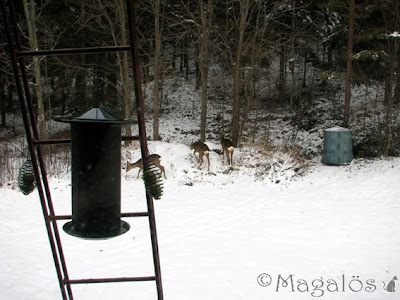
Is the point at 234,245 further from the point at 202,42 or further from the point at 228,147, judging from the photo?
the point at 202,42

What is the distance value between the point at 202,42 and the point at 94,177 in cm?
1127

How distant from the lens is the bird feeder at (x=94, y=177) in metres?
2.08

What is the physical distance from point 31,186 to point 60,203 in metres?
4.83

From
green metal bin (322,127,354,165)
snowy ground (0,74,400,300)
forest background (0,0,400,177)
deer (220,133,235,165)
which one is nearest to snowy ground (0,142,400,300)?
snowy ground (0,74,400,300)

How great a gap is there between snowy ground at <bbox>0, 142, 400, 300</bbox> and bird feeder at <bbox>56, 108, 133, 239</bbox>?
1.70 meters

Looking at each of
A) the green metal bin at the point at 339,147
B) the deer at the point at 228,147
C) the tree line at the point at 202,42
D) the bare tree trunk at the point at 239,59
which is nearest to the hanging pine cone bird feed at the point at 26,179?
A: the tree line at the point at 202,42

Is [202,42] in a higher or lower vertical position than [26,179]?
higher

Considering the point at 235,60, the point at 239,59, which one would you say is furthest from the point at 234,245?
the point at 235,60

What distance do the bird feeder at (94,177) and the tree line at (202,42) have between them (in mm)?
5391

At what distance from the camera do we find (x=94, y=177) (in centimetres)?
210

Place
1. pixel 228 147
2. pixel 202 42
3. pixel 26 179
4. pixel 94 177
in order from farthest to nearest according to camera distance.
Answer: pixel 202 42, pixel 228 147, pixel 26 179, pixel 94 177

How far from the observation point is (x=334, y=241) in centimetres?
501

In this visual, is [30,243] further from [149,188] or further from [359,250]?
[359,250]

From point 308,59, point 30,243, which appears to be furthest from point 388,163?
point 308,59
